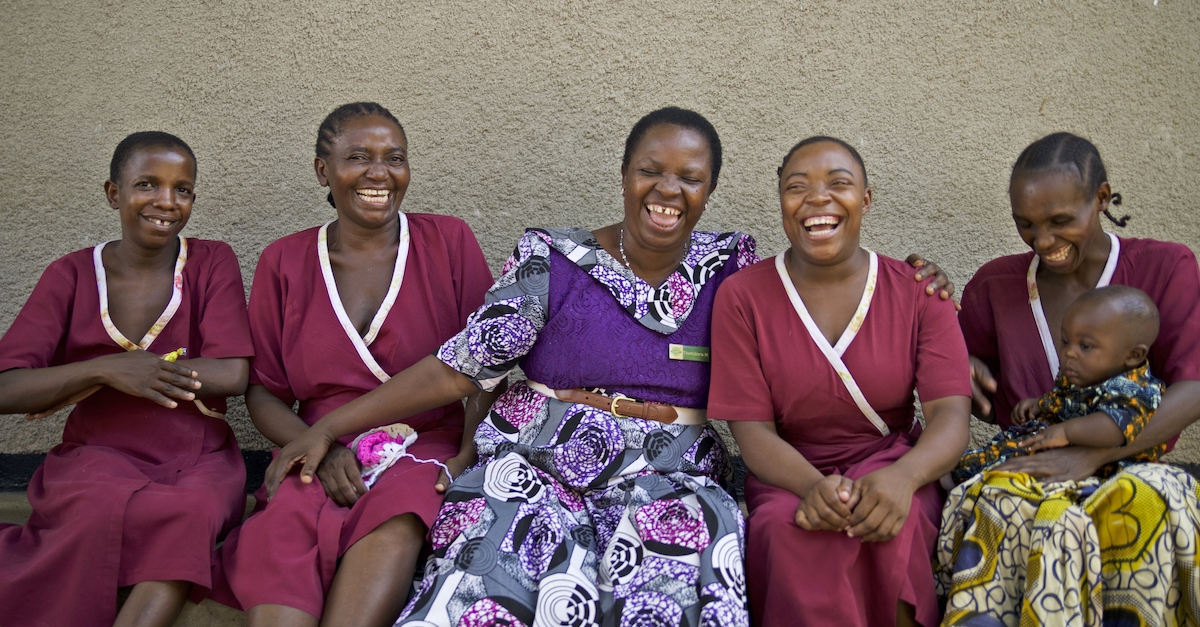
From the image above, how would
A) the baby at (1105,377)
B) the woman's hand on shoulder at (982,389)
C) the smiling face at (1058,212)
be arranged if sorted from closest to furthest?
the baby at (1105,377) < the smiling face at (1058,212) < the woman's hand on shoulder at (982,389)

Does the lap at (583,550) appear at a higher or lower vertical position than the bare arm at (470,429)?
lower

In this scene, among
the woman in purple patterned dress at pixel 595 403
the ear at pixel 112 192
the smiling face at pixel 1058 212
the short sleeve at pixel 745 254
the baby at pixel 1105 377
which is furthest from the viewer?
the ear at pixel 112 192

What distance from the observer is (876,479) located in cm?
240

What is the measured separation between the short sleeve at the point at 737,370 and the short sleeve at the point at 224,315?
152cm

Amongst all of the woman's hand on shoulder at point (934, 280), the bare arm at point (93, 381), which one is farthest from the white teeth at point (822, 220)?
the bare arm at point (93, 381)

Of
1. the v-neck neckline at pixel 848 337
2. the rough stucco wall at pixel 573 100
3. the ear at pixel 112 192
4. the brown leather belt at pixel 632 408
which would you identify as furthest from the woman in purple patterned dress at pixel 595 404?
the ear at pixel 112 192

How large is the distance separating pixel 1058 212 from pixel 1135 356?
47 centimetres

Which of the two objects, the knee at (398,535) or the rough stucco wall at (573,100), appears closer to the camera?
the knee at (398,535)

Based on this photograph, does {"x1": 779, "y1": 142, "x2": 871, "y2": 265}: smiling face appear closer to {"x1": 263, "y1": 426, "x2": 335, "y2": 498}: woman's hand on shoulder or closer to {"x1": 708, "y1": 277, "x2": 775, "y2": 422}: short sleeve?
{"x1": 708, "y1": 277, "x2": 775, "y2": 422}: short sleeve

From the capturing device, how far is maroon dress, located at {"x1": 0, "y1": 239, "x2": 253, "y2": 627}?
257cm

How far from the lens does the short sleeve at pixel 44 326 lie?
2.94 m

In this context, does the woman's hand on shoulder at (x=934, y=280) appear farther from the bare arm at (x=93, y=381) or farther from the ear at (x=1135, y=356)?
the bare arm at (x=93, y=381)

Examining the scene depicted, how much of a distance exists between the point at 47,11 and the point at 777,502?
3.53 metres

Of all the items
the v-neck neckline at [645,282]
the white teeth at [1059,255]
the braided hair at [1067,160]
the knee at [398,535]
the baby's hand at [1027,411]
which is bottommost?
the knee at [398,535]
